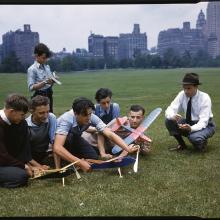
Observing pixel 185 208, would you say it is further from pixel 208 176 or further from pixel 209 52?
pixel 209 52

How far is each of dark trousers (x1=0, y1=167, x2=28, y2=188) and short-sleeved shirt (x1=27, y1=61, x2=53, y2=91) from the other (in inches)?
115

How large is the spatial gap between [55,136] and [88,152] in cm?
73

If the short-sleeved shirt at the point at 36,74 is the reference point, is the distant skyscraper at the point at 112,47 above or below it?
above

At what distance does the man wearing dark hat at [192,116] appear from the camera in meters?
6.30

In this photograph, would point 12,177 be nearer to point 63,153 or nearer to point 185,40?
point 63,153

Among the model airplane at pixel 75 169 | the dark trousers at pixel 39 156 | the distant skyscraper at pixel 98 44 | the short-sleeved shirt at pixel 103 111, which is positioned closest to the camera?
the model airplane at pixel 75 169

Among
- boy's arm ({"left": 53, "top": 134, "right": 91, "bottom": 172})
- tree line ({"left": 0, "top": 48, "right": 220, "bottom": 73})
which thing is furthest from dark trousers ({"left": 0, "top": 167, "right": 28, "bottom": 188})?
tree line ({"left": 0, "top": 48, "right": 220, "bottom": 73})

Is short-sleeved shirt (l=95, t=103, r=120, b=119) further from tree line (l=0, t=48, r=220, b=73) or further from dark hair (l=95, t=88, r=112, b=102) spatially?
tree line (l=0, t=48, r=220, b=73)

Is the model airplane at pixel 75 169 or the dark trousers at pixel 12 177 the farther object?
the model airplane at pixel 75 169

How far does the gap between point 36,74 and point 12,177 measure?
3178mm

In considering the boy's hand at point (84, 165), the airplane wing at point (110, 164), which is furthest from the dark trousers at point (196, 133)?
the boy's hand at point (84, 165)

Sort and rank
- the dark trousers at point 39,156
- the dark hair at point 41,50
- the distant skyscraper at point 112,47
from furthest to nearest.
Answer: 1. the distant skyscraper at point 112,47
2. the dark hair at point 41,50
3. the dark trousers at point 39,156

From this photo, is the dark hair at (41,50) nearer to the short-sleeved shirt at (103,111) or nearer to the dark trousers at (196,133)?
the short-sleeved shirt at (103,111)

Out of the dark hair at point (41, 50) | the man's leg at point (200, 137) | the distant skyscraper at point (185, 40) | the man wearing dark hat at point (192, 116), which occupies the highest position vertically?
the distant skyscraper at point (185, 40)
